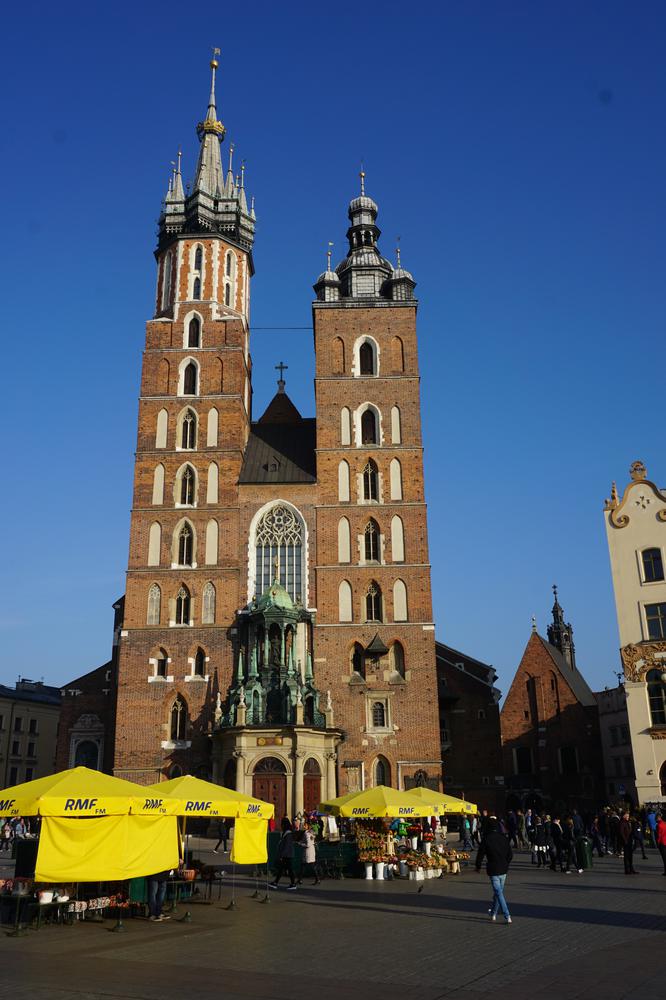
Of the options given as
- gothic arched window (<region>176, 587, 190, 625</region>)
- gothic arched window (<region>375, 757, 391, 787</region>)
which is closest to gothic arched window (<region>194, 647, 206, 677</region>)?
gothic arched window (<region>176, 587, 190, 625</region>)

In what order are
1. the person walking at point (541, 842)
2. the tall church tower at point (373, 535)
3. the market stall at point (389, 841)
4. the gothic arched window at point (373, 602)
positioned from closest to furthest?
1. the market stall at point (389, 841)
2. the person walking at point (541, 842)
3. the tall church tower at point (373, 535)
4. the gothic arched window at point (373, 602)

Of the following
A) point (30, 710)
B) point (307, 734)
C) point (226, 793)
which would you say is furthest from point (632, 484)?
point (30, 710)

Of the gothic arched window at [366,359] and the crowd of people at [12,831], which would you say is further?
the gothic arched window at [366,359]

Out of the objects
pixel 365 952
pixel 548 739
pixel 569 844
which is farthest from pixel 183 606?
pixel 365 952

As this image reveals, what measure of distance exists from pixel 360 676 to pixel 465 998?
30102 mm

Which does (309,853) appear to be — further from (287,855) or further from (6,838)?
(6,838)

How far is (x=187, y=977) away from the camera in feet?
31.1

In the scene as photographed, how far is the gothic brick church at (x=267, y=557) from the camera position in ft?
121

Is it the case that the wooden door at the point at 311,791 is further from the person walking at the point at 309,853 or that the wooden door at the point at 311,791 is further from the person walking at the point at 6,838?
the person walking at the point at 309,853

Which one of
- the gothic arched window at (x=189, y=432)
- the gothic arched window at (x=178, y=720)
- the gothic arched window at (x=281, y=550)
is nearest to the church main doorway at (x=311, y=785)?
the gothic arched window at (x=178, y=720)

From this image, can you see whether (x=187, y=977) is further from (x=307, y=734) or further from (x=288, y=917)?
A: (x=307, y=734)

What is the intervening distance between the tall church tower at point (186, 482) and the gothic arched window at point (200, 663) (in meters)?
0.07

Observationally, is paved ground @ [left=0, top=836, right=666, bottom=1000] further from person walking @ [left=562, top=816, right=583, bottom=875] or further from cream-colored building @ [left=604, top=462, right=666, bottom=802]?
cream-colored building @ [left=604, top=462, right=666, bottom=802]

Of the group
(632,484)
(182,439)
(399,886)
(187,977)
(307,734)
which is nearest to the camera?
(187,977)
